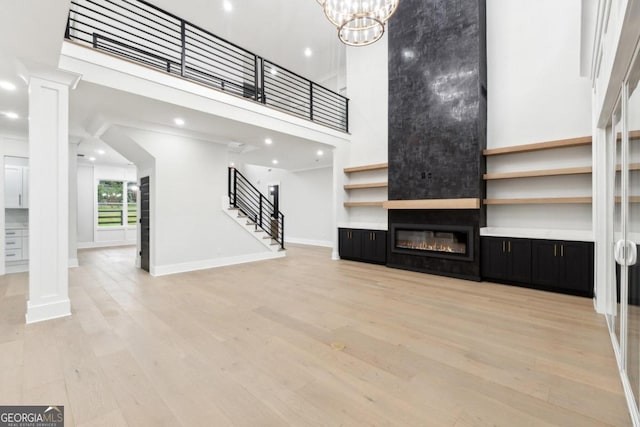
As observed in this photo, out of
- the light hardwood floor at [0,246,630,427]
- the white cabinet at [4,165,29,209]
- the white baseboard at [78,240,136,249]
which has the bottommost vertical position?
the light hardwood floor at [0,246,630,427]

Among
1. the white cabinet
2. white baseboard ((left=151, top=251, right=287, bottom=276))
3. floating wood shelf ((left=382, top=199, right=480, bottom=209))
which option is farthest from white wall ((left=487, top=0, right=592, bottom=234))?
the white cabinet

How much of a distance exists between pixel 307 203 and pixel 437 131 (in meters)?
6.06

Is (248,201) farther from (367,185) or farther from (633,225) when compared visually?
(633,225)

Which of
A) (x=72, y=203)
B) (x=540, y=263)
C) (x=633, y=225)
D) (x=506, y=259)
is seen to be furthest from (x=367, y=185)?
(x=72, y=203)

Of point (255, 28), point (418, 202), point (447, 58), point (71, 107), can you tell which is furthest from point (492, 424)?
point (255, 28)

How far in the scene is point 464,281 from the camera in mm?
4840

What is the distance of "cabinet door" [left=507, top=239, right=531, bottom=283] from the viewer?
14.2ft

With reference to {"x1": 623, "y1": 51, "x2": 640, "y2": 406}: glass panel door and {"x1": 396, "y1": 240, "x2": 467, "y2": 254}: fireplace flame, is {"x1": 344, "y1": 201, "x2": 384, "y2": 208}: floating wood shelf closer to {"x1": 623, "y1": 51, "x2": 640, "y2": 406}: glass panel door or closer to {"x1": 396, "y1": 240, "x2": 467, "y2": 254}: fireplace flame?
{"x1": 396, "y1": 240, "x2": 467, "y2": 254}: fireplace flame

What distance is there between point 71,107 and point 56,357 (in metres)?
3.76

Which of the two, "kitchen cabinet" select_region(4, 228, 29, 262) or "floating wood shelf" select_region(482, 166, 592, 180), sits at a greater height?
"floating wood shelf" select_region(482, 166, 592, 180)

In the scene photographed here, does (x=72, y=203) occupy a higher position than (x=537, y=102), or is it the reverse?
(x=537, y=102)

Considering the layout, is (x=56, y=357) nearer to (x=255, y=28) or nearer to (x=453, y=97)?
(x=453, y=97)

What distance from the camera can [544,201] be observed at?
4.30 m

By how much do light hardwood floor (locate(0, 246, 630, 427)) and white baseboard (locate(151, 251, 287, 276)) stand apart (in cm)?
133
